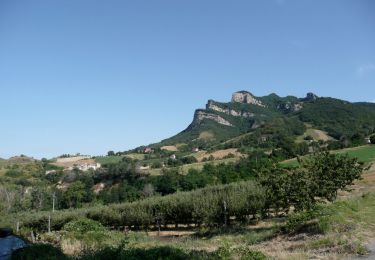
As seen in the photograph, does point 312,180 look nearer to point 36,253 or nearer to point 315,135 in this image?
point 36,253

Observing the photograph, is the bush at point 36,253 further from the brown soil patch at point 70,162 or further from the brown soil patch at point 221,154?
the brown soil patch at point 70,162

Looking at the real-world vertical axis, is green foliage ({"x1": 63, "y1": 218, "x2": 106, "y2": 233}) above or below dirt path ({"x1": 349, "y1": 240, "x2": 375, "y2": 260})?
below

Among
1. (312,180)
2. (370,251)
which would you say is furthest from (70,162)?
(370,251)

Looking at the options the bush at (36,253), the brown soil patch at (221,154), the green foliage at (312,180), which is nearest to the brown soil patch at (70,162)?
the brown soil patch at (221,154)

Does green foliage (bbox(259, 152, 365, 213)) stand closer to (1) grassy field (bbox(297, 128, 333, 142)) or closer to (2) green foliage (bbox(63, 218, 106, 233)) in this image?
(2) green foliage (bbox(63, 218, 106, 233))

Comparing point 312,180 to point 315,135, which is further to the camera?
point 315,135

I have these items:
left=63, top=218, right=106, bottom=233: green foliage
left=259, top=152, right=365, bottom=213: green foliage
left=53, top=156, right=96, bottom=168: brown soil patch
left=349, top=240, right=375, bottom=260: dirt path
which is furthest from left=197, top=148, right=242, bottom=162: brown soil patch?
left=349, top=240, right=375, bottom=260: dirt path

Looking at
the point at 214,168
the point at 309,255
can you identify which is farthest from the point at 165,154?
the point at 309,255

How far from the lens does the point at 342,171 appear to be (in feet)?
91.6

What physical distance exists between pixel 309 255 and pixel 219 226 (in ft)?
126

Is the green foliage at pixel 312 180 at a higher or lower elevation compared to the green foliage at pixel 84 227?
higher

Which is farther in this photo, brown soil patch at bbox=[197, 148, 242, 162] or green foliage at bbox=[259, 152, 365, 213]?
brown soil patch at bbox=[197, 148, 242, 162]

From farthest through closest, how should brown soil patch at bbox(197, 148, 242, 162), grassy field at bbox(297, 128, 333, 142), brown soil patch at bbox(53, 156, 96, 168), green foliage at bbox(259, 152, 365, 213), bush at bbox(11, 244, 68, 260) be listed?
brown soil patch at bbox(53, 156, 96, 168) < grassy field at bbox(297, 128, 333, 142) < brown soil patch at bbox(197, 148, 242, 162) < green foliage at bbox(259, 152, 365, 213) < bush at bbox(11, 244, 68, 260)

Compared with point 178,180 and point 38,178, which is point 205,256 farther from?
point 38,178
